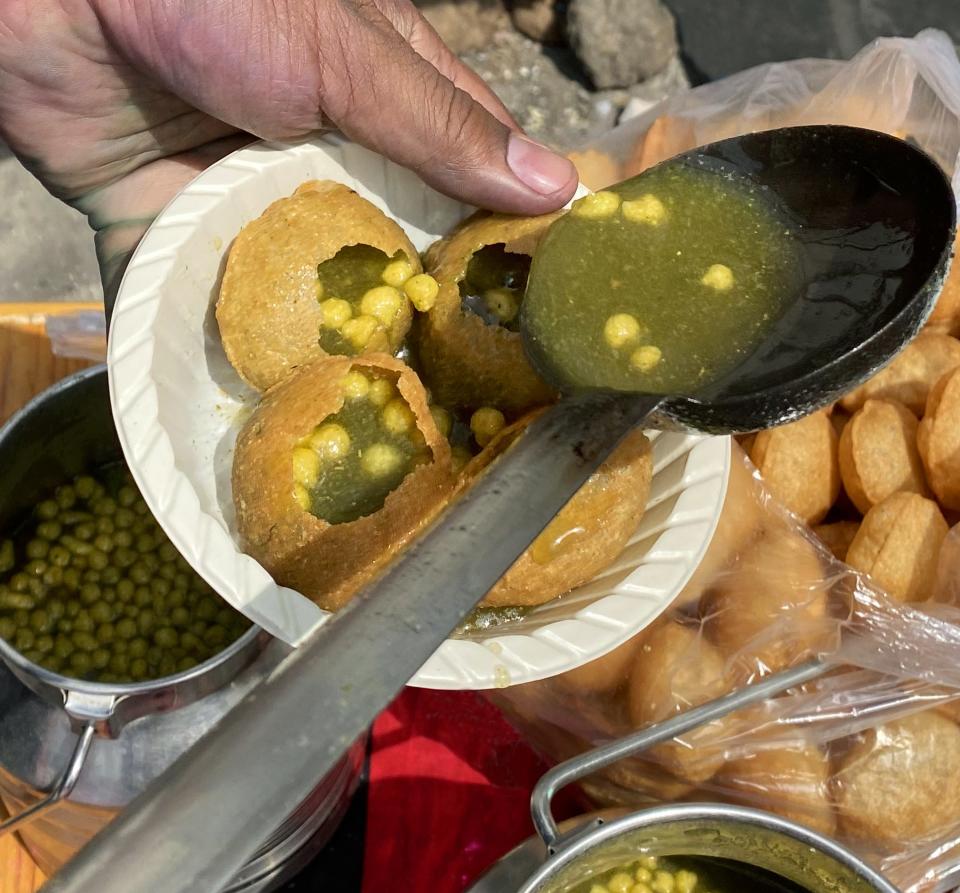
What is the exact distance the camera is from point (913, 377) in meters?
1.50

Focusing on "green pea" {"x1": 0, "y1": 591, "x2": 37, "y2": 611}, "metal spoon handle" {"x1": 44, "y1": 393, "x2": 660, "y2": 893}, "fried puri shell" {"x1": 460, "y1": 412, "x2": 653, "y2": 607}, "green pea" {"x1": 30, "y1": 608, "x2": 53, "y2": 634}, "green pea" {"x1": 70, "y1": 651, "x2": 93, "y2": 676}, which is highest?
"metal spoon handle" {"x1": 44, "y1": 393, "x2": 660, "y2": 893}

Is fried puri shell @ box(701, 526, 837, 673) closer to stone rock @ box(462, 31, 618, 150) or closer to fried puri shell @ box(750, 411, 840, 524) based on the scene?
fried puri shell @ box(750, 411, 840, 524)

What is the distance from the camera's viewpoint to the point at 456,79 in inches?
55.2

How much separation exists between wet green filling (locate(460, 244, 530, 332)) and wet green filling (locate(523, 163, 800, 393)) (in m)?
0.10

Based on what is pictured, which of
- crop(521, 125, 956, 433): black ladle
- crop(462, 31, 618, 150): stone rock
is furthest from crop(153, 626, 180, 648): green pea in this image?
crop(462, 31, 618, 150): stone rock

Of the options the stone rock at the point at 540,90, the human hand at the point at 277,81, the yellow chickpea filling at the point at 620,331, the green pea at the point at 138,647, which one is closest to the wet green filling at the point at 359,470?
the yellow chickpea filling at the point at 620,331

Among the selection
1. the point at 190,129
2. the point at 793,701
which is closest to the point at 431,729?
the point at 793,701

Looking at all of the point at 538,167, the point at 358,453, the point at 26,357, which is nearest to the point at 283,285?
the point at 358,453

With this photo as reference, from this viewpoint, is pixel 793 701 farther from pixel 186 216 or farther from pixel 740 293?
pixel 186 216

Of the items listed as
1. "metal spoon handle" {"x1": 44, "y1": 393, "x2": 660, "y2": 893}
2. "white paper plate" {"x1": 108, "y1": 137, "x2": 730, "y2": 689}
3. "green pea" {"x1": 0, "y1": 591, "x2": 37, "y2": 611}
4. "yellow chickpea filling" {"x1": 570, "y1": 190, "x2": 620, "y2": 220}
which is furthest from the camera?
"green pea" {"x1": 0, "y1": 591, "x2": 37, "y2": 611}

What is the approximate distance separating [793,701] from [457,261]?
0.73 meters

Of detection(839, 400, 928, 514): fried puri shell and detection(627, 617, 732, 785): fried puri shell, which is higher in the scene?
detection(839, 400, 928, 514): fried puri shell

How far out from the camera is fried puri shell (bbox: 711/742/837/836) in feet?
4.13

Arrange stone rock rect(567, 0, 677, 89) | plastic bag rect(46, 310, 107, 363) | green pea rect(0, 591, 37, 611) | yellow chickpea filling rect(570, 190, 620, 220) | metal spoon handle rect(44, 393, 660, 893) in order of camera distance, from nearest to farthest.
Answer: metal spoon handle rect(44, 393, 660, 893) → yellow chickpea filling rect(570, 190, 620, 220) → green pea rect(0, 591, 37, 611) → plastic bag rect(46, 310, 107, 363) → stone rock rect(567, 0, 677, 89)
